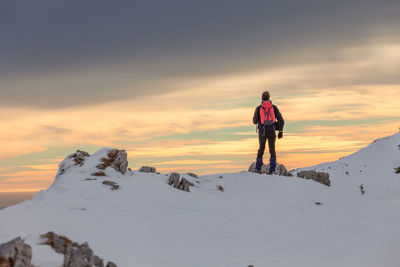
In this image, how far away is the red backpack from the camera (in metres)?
21.7

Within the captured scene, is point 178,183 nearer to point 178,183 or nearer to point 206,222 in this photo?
point 178,183

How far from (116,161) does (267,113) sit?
7.53 metres

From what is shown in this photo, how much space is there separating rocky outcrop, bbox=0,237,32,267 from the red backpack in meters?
14.4

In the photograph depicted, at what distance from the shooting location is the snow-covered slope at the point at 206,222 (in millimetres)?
12448

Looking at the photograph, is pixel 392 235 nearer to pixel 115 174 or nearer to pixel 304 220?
pixel 304 220

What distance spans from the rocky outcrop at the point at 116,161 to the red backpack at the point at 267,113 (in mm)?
6774

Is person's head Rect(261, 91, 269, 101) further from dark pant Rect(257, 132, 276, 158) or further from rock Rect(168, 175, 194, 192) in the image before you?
rock Rect(168, 175, 194, 192)

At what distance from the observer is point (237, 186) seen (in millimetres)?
20828

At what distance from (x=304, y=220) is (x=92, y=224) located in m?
7.96

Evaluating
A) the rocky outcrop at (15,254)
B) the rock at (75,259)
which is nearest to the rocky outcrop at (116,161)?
the rock at (75,259)

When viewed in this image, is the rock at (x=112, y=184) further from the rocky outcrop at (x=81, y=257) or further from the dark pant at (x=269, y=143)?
the dark pant at (x=269, y=143)

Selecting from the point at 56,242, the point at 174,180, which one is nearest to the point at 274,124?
the point at 174,180

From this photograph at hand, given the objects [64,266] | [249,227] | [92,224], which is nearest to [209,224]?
[249,227]

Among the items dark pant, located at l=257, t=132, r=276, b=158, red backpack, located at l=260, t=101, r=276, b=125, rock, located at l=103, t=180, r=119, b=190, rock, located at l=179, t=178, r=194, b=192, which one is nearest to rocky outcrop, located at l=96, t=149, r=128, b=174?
rock, located at l=103, t=180, r=119, b=190
